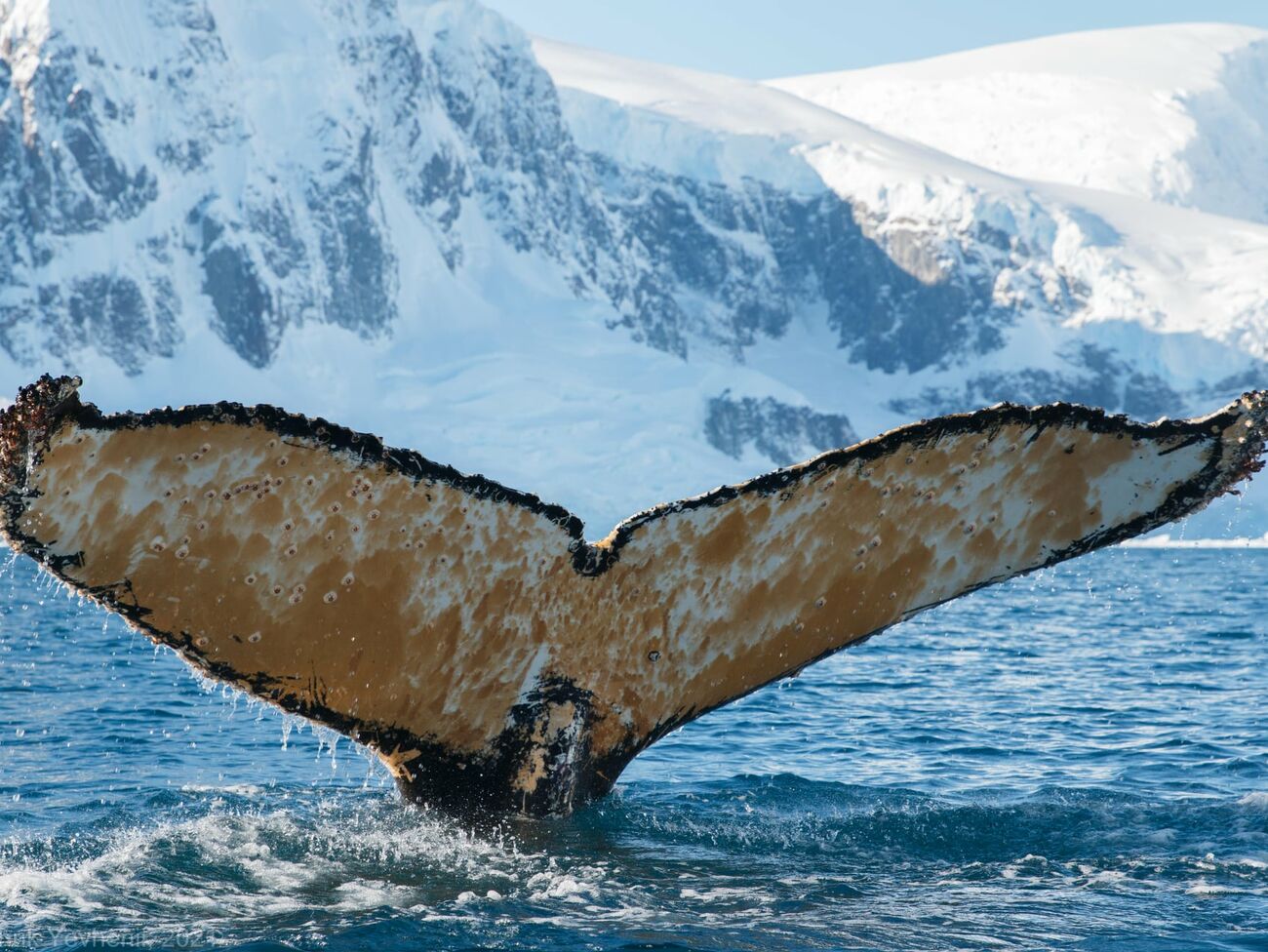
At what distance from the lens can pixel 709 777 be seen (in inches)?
389

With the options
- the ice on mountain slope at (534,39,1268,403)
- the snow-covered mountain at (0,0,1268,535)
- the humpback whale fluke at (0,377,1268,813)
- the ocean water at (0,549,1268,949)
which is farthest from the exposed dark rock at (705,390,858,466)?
the humpback whale fluke at (0,377,1268,813)

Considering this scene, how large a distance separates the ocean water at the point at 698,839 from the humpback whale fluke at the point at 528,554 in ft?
2.73

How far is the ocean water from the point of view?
19.1ft

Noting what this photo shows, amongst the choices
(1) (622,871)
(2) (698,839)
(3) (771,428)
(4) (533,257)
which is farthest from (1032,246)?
(1) (622,871)

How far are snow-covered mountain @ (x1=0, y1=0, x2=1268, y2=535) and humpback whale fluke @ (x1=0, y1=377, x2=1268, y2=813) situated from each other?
263 ft

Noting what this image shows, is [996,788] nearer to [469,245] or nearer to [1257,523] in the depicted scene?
[1257,523]

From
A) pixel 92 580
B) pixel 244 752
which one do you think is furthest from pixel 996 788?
pixel 92 580

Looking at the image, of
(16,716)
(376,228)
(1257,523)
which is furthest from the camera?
(376,228)

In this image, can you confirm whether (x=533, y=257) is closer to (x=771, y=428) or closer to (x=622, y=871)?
(x=771, y=428)

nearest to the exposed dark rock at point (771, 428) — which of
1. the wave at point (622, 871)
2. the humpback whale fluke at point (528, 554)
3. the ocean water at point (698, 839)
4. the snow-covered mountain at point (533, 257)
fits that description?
the snow-covered mountain at point (533, 257)

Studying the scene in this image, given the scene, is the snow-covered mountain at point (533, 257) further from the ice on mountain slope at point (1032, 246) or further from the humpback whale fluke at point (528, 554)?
the humpback whale fluke at point (528, 554)

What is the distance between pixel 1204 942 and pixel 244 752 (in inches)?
286

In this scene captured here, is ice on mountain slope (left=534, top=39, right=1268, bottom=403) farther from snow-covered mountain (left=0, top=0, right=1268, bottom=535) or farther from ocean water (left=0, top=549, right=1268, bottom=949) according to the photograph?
ocean water (left=0, top=549, right=1268, bottom=949)

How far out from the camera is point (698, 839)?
294 inches
